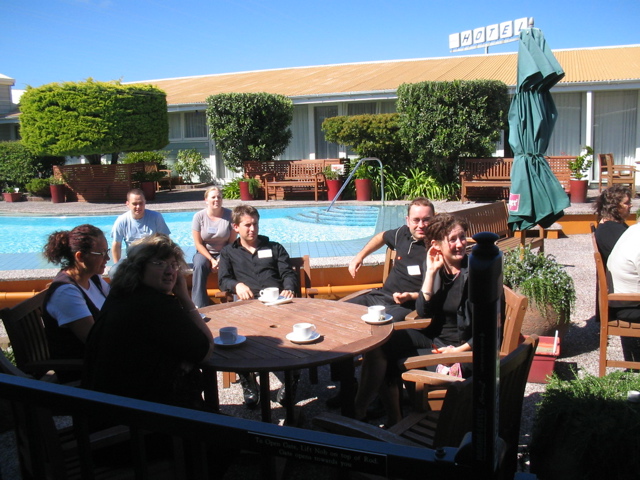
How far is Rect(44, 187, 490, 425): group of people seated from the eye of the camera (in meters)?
2.50

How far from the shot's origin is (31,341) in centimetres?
344

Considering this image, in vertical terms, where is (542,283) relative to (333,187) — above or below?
below

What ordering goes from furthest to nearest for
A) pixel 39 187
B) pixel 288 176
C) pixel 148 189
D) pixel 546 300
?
pixel 39 187 → pixel 148 189 → pixel 288 176 → pixel 546 300

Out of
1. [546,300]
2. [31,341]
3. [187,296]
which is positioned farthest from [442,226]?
[31,341]

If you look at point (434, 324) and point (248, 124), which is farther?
point (248, 124)

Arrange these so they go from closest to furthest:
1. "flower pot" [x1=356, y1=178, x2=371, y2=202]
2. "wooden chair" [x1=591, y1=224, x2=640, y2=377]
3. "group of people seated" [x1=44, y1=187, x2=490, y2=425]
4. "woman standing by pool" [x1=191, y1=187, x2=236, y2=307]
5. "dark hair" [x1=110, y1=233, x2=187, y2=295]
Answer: "group of people seated" [x1=44, y1=187, x2=490, y2=425] → "dark hair" [x1=110, y1=233, x2=187, y2=295] → "wooden chair" [x1=591, y1=224, x2=640, y2=377] → "woman standing by pool" [x1=191, y1=187, x2=236, y2=307] → "flower pot" [x1=356, y1=178, x2=371, y2=202]

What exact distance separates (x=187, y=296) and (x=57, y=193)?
15594 millimetres

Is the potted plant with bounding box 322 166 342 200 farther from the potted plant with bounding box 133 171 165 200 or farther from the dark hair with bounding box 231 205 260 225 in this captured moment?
the dark hair with bounding box 231 205 260 225

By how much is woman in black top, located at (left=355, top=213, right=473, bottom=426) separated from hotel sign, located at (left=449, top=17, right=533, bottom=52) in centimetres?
2043

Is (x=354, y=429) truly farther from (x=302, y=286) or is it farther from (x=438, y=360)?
(x=302, y=286)

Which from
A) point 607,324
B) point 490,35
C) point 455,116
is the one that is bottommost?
point 607,324

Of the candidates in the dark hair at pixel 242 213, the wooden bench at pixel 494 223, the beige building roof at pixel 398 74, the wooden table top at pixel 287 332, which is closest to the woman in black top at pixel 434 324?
the wooden table top at pixel 287 332

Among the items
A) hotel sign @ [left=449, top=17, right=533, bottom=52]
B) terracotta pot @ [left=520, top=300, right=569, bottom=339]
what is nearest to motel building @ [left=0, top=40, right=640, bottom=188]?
hotel sign @ [left=449, top=17, right=533, bottom=52]

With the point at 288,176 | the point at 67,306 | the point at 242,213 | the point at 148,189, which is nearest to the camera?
the point at 67,306
